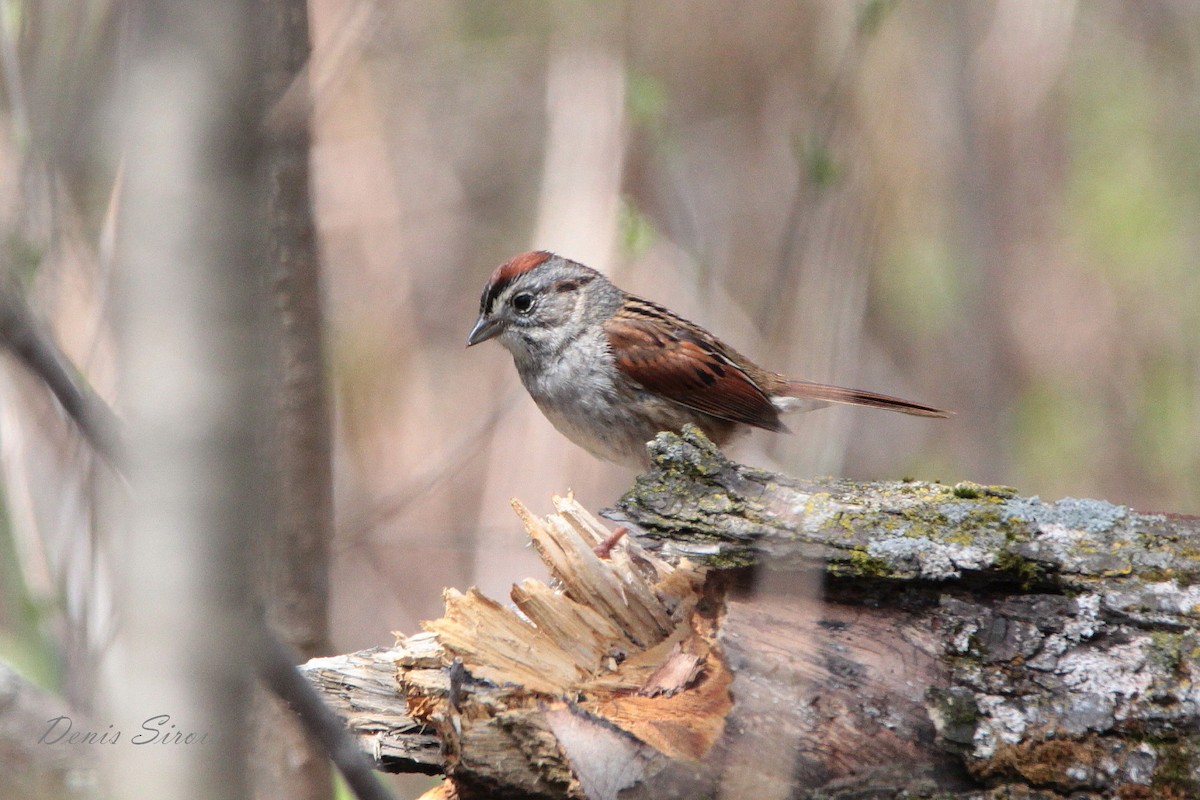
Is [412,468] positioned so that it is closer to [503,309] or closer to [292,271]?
[503,309]

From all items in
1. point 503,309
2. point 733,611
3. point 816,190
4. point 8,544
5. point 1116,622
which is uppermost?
point 816,190

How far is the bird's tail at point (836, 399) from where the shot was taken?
3820 mm

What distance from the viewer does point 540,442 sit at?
17.9 feet

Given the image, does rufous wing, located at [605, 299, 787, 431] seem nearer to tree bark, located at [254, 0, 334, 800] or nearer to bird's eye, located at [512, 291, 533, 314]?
bird's eye, located at [512, 291, 533, 314]


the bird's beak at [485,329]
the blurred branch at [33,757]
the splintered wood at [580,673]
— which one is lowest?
the blurred branch at [33,757]

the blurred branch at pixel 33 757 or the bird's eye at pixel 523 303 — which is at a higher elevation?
the bird's eye at pixel 523 303

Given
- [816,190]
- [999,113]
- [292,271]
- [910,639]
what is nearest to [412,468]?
[816,190]

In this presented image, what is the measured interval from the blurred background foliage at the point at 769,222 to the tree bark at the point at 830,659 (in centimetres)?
267

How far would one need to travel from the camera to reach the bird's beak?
4258 millimetres

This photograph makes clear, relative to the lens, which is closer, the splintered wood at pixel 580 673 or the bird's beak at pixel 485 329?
the splintered wood at pixel 580 673

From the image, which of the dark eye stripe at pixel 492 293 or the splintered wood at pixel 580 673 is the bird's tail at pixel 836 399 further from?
the splintered wood at pixel 580 673

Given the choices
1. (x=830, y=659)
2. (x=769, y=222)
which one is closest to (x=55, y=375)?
(x=830, y=659)

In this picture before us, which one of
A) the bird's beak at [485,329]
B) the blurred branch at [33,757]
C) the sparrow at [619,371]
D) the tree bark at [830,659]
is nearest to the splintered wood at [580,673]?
the tree bark at [830,659]

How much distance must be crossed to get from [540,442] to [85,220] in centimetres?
256
